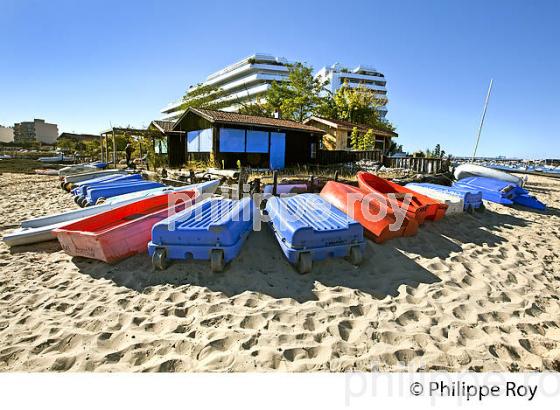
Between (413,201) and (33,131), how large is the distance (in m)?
99.8

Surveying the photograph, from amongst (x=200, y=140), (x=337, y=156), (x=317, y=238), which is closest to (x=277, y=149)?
(x=337, y=156)

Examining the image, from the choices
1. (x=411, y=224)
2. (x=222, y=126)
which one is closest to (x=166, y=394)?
(x=411, y=224)

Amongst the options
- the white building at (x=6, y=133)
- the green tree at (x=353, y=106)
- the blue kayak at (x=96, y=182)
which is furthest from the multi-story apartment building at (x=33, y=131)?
the blue kayak at (x=96, y=182)

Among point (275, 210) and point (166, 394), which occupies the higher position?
point (275, 210)

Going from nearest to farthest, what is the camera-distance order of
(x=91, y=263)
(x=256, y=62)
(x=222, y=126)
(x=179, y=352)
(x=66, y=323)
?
(x=179, y=352), (x=66, y=323), (x=91, y=263), (x=222, y=126), (x=256, y=62)

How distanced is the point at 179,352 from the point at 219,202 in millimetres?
3424

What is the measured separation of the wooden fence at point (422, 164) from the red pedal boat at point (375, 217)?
356 inches

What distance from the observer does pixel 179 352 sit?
2.38m

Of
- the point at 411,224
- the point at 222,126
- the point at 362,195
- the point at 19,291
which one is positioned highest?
the point at 222,126

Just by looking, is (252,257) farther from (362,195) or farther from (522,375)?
(522,375)

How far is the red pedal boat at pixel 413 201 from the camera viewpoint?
566cm

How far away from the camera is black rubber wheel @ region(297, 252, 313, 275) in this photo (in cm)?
370

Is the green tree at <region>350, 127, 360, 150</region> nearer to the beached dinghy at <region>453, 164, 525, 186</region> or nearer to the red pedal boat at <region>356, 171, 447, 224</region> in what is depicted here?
the beached dinghy at <region>453, 164, 525, 186</region>

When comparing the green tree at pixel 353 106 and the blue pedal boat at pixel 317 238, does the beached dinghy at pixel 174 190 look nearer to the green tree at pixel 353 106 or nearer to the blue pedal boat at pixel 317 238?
the blue pedal boat at pixel 317 238
